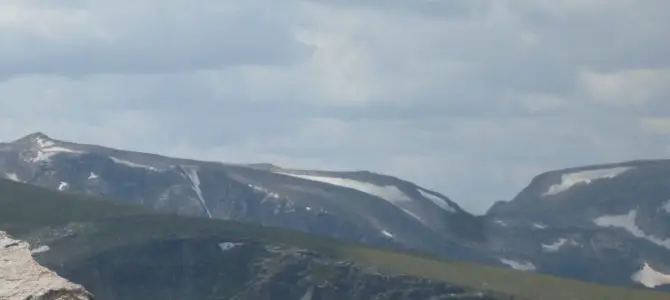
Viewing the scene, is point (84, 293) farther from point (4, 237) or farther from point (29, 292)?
point (4, 237)

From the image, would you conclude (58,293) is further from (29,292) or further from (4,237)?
(4,237)

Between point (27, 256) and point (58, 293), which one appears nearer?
point (58, 293)

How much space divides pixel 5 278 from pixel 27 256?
72 centimetres

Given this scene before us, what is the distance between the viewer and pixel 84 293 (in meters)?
18.0

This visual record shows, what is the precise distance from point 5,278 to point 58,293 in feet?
3.28

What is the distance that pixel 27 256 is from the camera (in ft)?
63.8

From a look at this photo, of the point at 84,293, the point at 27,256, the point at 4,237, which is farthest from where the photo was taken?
the point at 4,237

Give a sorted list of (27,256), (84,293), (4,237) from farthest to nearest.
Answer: (4,237)
(27,256)
(84,293)

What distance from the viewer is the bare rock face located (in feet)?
59.3

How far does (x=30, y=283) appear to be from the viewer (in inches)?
726

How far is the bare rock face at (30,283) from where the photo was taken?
1806cm

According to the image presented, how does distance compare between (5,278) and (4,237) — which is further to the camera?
(4,237)

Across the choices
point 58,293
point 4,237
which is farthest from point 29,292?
point 4,237

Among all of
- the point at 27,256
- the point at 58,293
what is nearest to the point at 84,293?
the point at 58,293
